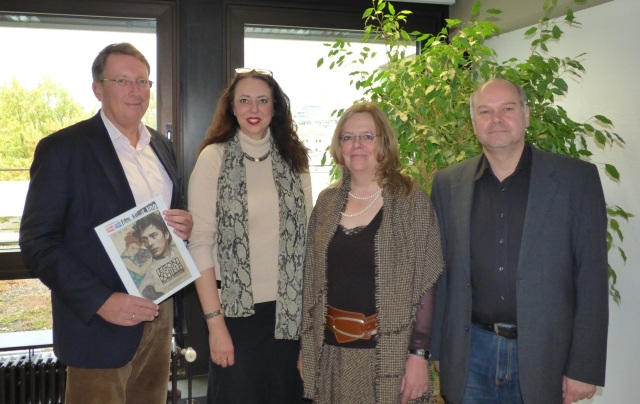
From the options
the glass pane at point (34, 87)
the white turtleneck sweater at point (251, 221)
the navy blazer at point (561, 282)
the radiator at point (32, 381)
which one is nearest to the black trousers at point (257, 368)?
the white turtleneck sweater at point (251, 221)

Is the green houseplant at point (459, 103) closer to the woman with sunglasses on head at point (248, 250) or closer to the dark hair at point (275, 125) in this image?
the dark hair at point (275, 125)

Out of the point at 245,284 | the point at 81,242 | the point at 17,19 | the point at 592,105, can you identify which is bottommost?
the point at 245,284

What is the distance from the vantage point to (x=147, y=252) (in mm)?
1935

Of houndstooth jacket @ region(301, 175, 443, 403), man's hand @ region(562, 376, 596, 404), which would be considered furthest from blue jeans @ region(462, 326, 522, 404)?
houndstooth jacket @ region(301, 175, 443, 403)

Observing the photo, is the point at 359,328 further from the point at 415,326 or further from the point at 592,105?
the point at 592,105

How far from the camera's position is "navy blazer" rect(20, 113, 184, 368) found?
5.97 feet

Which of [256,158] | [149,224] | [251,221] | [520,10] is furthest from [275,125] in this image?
[520,10]

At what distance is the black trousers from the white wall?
1.73 meters

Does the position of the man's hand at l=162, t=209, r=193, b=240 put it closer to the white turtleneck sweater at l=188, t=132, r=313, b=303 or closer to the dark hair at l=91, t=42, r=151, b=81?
the white turtleneck sweater at l=188, t=132, r=313, b=303

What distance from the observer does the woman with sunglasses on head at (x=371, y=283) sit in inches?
77.5

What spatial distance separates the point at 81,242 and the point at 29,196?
22 cm

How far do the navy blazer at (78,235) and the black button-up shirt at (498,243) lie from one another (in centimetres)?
120

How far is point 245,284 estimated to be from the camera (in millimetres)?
2146

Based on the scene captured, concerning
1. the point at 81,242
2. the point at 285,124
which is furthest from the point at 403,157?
the point at 81,242
